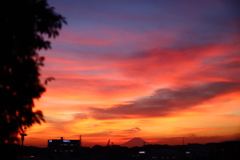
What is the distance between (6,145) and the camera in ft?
71.4

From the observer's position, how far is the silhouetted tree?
20141 millimetres

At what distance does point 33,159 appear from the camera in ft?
360

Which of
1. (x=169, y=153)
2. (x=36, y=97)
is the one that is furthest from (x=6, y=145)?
(x=169, y=153)

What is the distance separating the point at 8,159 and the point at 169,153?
145m

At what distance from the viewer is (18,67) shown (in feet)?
66.7

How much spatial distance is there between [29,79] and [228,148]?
123 metres

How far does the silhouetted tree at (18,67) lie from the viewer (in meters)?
20.1

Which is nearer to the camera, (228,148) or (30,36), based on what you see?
(30,36)

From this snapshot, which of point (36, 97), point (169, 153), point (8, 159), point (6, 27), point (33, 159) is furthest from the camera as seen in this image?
point (169, 153)

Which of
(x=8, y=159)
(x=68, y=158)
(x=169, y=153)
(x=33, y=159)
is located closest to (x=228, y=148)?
(x=169, y=153)

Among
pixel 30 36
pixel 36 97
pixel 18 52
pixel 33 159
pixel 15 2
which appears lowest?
pixel 33 159

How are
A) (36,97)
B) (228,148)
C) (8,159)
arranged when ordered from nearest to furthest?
(36,97) < (8,159) < (228,148)

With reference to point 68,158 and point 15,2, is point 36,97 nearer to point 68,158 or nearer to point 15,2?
point 15,2

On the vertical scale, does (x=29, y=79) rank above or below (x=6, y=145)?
above
